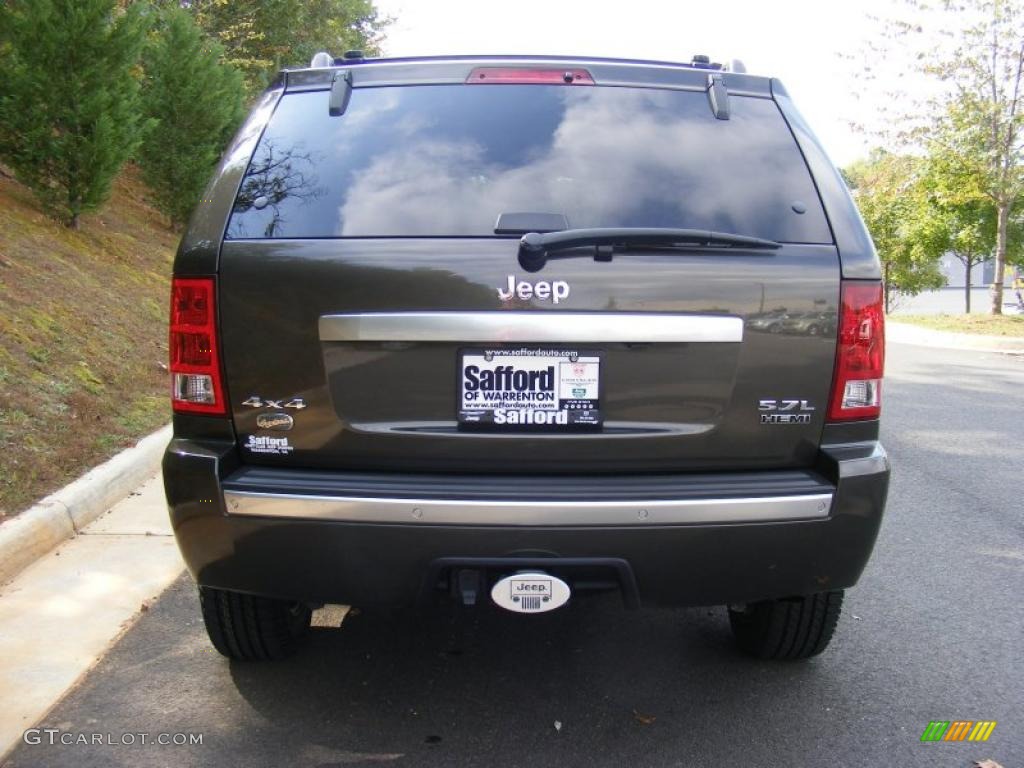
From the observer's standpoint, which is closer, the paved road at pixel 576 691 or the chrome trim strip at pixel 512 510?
the chrome trim strip at pixel 512 510

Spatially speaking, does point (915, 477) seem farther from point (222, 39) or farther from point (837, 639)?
point (222, 39)

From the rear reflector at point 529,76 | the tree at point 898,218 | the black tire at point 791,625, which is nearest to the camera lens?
the rear reflector at point 529,76

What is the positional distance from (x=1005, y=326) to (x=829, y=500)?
61.5 feet

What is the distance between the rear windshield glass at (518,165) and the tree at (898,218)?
1625 cm

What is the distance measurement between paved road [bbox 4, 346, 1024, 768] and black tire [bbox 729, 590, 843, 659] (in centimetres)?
9

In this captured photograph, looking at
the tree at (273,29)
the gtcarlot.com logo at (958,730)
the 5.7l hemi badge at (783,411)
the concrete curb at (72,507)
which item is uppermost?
the tree at (273,29)

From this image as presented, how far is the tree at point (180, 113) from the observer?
12625 mm

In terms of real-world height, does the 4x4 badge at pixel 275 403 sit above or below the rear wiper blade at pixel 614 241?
below

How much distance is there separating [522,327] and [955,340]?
17.4 meters

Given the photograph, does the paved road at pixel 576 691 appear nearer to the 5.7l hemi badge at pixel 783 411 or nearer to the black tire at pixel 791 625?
the black tire at pixel 791 625

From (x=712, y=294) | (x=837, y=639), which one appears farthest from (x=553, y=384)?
(x=837, y=639)

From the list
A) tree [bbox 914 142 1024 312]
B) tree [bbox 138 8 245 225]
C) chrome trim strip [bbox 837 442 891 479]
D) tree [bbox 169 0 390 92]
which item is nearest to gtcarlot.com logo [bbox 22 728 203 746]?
chrome trim strip [bbox 837 442 891 479]

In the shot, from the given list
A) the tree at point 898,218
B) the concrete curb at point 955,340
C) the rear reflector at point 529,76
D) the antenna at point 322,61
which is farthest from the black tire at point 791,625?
the tree at point 898,218

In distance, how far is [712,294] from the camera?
2.52 m
